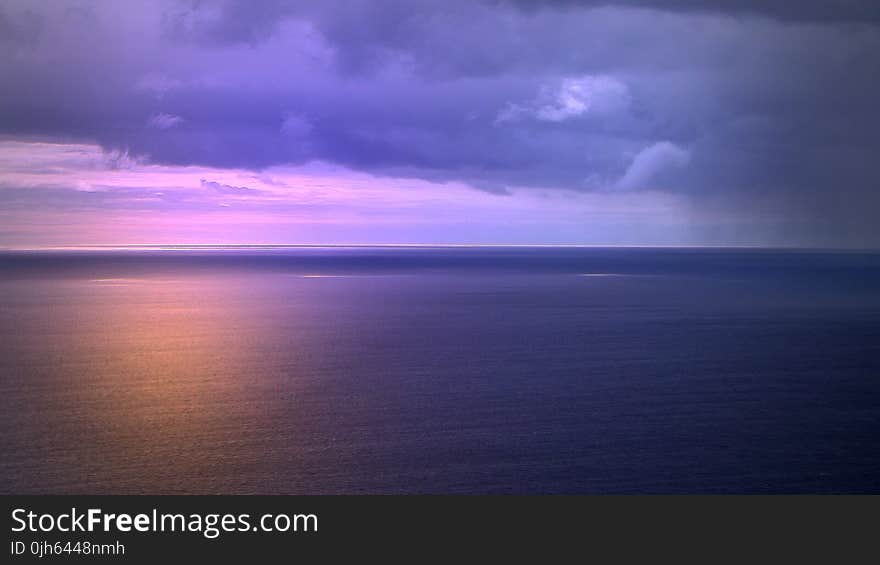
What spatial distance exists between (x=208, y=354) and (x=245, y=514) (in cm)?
2059

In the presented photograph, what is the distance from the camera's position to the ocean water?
59.6ft

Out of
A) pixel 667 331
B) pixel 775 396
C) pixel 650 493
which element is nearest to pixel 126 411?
pixel 650 493

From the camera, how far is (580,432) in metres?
21.7

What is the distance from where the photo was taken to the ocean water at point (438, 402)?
1816cm

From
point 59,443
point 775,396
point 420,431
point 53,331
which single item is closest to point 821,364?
point 775,396

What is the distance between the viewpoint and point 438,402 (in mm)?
25359

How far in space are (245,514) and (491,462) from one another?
568 centimetres

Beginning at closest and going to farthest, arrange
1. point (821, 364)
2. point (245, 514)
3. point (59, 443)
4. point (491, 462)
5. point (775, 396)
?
point (245, 514) < point (491, 462) < point (59, 443) < point (775, 396) < point (821, 364)

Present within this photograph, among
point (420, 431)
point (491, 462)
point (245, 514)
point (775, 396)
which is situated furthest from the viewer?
point (775, 396)

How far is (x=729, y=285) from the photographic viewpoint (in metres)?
89.4

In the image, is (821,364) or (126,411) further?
(821,364)

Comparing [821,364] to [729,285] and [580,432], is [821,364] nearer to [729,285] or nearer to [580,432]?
[580,432]

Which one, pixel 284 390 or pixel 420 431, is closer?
pixel 420 431

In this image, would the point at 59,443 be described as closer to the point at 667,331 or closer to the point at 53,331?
the point at 53,331
